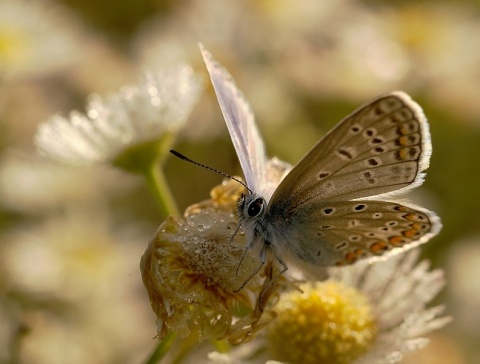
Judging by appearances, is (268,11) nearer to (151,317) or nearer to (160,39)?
(160,39)

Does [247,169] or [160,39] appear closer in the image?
[247,169]

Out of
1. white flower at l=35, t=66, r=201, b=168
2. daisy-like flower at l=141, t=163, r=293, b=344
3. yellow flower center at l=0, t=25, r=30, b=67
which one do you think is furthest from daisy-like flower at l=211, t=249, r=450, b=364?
yellow flower center at l=0, t=25, r=30, b=67

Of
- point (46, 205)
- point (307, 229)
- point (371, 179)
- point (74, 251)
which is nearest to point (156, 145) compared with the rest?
point (307, 229)

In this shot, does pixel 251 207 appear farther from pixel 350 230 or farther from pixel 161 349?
pixel 161 349

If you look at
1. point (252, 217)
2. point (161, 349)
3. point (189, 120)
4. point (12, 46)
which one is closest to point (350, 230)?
point (252, 217)

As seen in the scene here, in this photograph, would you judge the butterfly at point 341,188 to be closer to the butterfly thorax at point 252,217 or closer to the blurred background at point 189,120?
the butterfly thorax at point 252,217

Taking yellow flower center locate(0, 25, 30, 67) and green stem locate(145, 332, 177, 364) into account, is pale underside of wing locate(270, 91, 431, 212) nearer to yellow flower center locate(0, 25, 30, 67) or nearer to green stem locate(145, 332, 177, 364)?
green stem locate(145, 332, 177, 364)
